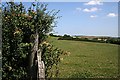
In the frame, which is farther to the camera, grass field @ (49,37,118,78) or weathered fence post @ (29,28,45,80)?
grass field @ (49,37,118,78)

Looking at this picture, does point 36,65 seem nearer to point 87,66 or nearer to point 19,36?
point 19,36

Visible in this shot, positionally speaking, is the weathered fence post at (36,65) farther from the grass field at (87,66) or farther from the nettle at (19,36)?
the grass field at (87,66)

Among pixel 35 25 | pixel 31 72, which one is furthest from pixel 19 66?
pixel 35 25

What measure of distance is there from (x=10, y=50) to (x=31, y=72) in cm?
110

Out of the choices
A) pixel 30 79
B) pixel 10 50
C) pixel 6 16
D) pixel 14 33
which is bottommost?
pixel 30 79

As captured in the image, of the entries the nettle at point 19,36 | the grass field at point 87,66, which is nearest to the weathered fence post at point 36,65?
the nettle at point 19,36

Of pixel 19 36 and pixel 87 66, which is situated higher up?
pixel 19 36

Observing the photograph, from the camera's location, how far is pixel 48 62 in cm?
900

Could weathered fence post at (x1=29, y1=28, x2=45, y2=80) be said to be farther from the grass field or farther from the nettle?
the grass field

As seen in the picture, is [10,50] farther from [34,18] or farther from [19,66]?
[34,18]

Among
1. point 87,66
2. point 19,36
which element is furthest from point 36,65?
point 87,66

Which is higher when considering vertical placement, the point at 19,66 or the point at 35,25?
the point at 35,25

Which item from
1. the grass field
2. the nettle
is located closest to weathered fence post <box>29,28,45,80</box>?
the nettle

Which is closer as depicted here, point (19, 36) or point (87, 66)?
point (19, 36)
